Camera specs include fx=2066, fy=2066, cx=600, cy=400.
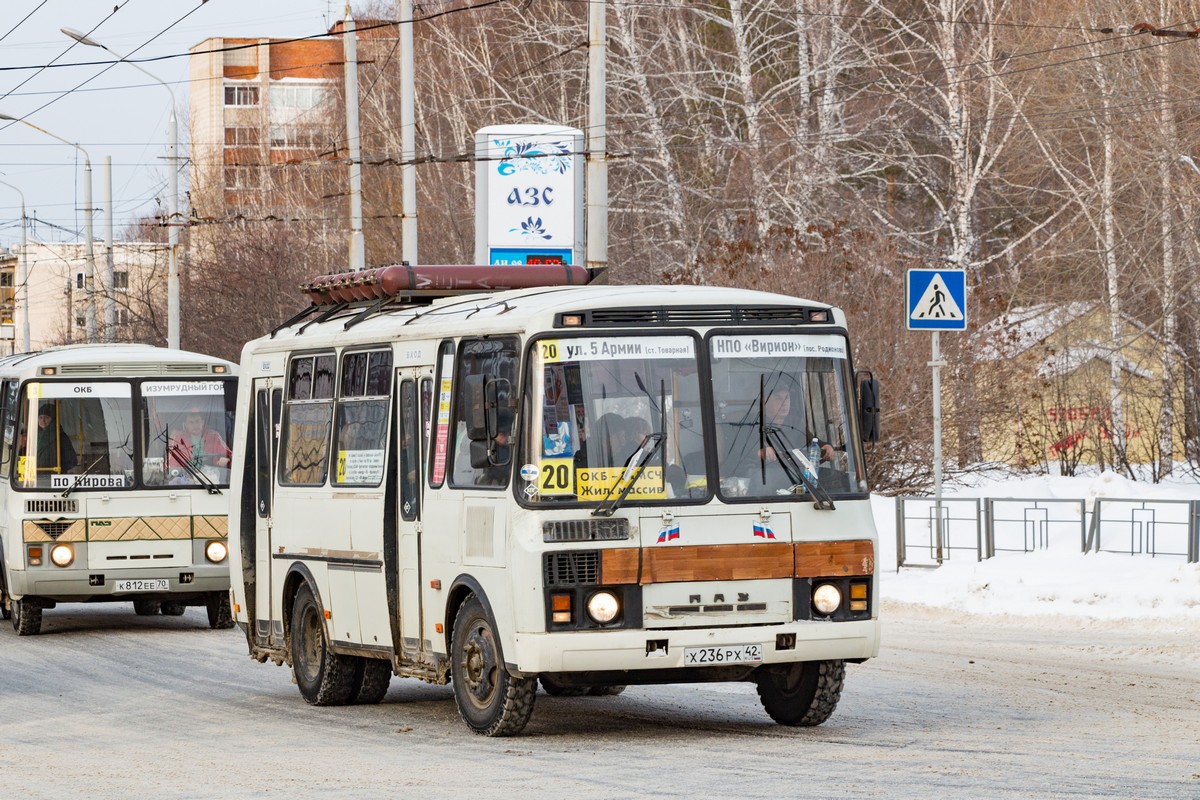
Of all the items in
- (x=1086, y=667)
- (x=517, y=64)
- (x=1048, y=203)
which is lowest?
(x=1086, y=667)

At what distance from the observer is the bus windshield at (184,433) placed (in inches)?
784

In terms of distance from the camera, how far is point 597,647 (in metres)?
10.7

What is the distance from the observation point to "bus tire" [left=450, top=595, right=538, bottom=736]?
11.2 m

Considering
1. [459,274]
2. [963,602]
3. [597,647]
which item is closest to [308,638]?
[459,274]

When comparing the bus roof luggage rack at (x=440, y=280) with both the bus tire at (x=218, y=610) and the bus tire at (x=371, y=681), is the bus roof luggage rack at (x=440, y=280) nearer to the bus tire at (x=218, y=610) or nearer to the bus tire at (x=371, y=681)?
the bus tire at (x=371, y=681)

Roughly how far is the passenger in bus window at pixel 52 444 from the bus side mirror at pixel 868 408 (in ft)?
35.2

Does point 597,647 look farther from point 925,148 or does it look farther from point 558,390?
point 925,148

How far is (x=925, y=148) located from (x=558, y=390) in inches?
1425

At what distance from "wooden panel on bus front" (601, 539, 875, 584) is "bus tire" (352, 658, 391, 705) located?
3441 mm

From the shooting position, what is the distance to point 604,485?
10.8 m

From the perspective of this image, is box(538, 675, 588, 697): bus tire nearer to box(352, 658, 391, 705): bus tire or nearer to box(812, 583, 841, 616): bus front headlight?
box(352, 658, 391, 705): bus tire

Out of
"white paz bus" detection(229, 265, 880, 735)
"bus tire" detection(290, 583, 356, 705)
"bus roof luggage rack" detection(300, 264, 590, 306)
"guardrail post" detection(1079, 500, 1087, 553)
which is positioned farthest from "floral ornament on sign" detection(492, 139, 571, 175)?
"white paz bus" detection(229, 265, 880, 735)

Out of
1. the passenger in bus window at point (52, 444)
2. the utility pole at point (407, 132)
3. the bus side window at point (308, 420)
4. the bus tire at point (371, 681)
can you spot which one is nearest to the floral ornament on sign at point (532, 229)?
the utility pole at point (407, 132)

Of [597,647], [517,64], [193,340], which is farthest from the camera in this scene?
[193,340]
